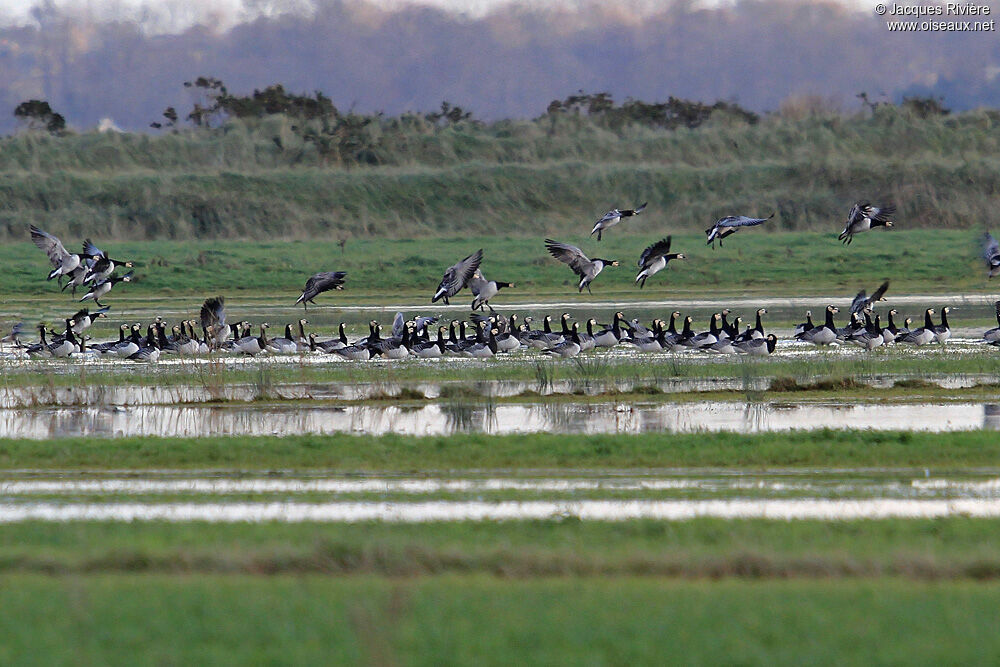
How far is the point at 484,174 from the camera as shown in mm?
66750

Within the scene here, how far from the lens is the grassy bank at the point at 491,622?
7.54 m

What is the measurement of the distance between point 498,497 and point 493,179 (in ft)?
175

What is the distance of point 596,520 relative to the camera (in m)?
11.9

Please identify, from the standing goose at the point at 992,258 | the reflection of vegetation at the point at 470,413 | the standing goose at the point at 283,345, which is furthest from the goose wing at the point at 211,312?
the standing goose at the point at 992,258

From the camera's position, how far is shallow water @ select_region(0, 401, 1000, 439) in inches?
739

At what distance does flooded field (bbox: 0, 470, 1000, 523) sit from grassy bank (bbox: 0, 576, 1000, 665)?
2835mm

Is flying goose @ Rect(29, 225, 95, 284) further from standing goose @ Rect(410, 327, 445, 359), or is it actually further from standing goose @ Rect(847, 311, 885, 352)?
standing goose @ Rect(847, 311, 885, 352)

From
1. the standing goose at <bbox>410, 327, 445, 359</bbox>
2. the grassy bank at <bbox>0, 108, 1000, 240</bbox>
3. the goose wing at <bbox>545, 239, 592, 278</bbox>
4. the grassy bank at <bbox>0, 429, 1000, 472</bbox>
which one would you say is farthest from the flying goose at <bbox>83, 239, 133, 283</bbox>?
the grassy bank at <bbox>0, 108, 1000, 240</bbox>

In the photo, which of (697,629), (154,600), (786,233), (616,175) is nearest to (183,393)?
(154,600)

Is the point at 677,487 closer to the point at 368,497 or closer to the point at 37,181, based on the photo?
the point at 368,497

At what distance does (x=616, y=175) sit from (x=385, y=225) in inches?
471

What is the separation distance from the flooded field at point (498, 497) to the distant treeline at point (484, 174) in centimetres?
4466

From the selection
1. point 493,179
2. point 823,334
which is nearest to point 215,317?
point 823,334

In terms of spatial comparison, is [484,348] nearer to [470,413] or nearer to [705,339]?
[705,339]
